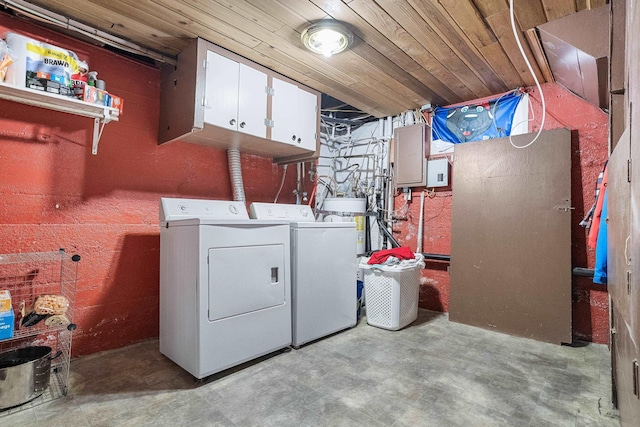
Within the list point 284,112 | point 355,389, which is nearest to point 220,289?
point 355,389

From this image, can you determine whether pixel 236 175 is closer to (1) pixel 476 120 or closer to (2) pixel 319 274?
(2) pixel 319 274

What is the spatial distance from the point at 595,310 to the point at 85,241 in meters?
3.98

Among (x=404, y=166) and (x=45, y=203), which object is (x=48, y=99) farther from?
(x=404, y=166)

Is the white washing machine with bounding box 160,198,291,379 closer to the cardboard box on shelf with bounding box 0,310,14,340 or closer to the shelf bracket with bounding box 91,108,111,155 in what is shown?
the shelf bracket with bounding box 91,108,111,155

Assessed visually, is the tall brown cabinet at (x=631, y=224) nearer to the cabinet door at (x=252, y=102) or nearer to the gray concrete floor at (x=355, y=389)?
the gray concrete floor at (x=355, y=389)

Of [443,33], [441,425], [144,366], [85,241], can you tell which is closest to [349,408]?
[441,425]

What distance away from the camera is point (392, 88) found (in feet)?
10.2

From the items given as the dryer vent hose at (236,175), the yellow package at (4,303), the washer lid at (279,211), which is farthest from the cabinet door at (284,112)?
the yellow package at (4,303)

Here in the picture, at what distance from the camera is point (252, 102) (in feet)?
8.26

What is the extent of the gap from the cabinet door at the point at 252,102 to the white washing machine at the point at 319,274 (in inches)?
26.5

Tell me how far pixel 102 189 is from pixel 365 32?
7.19 feet

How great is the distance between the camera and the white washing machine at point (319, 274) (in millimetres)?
2451

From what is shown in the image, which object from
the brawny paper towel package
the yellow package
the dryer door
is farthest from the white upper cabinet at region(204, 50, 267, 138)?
the yellow package

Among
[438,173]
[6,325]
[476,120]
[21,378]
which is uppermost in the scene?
[476,120]
